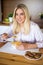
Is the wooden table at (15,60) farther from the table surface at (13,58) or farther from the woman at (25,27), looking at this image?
the woman at (25,27)

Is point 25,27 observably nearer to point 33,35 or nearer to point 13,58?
point 33,35

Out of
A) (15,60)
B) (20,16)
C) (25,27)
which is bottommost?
(15,60)

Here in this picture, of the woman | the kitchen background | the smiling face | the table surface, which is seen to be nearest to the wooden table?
the table surface

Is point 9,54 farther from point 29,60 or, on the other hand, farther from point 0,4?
point 0,4

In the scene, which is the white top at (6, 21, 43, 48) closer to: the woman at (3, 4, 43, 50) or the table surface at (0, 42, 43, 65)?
the woman at (3, 4, 43, 50)

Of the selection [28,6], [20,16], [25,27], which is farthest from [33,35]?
[28,6]

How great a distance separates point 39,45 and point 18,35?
1.37 ft

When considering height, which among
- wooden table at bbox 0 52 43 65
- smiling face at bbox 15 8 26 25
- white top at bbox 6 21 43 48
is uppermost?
smiling face at bbox 15 8 26 25

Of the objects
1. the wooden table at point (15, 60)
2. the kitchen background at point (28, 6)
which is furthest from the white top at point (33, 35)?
the kitchen background at point (28, 6)

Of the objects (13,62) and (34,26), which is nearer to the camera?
(13,62)

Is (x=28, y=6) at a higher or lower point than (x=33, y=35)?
higher

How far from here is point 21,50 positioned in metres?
1.22

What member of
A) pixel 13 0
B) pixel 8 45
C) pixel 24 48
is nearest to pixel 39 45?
pixel 24 48

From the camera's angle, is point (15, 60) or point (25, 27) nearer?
point (15, 60)
